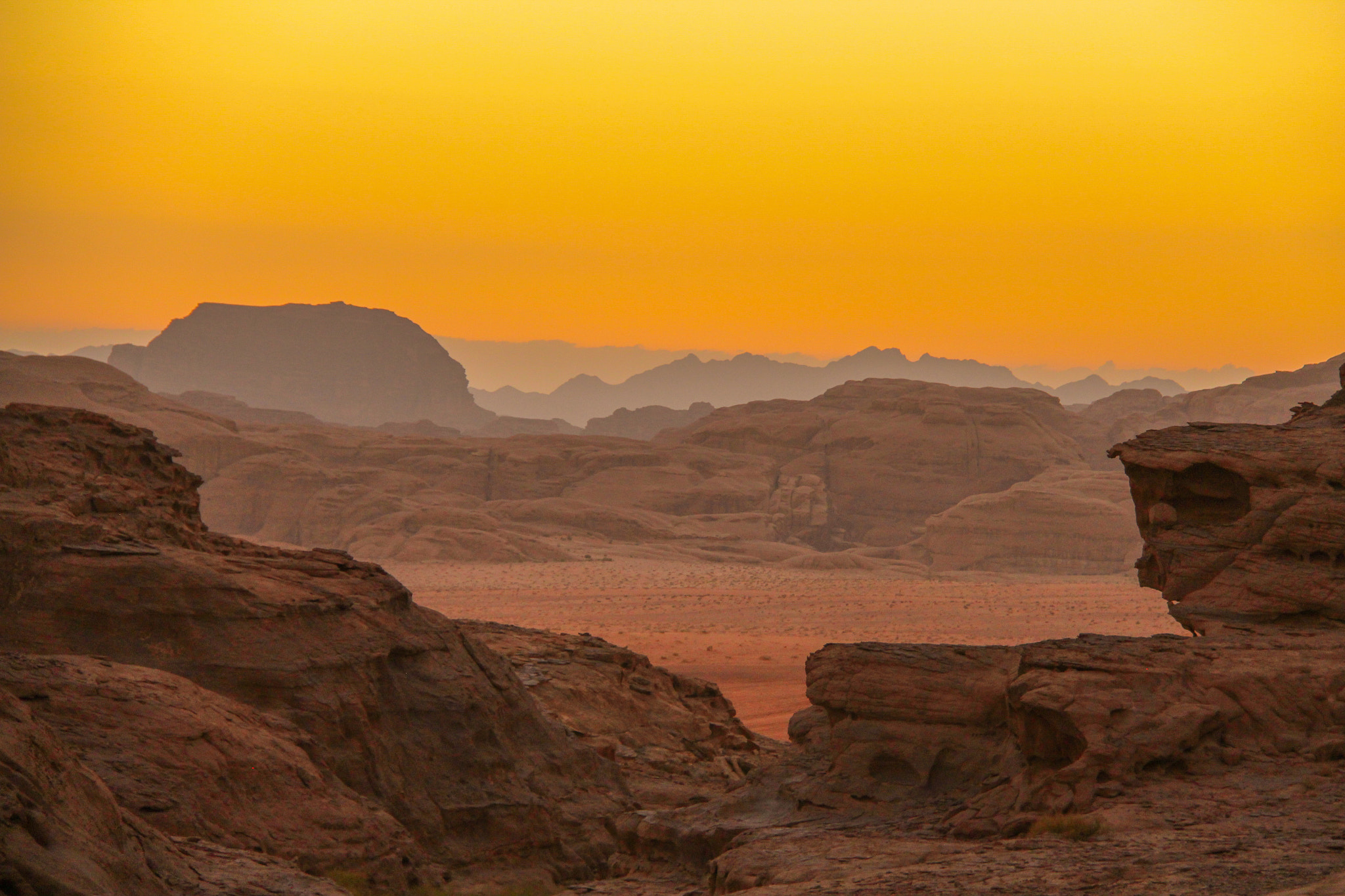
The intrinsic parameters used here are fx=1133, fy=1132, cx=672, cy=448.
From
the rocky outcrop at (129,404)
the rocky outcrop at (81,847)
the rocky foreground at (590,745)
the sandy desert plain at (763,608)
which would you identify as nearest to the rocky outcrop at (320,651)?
the rocky foreground at (590,745)

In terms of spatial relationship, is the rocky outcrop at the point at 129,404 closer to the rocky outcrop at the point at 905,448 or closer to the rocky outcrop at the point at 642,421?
the rocky outcrop at the point at 905,448

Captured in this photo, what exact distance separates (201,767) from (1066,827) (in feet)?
19.3

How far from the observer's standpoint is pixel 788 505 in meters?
65.1

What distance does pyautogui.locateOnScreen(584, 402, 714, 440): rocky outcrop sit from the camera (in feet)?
433

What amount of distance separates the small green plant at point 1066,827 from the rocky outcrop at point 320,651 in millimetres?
5180

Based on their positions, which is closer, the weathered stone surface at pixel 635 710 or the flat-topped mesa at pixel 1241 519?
the flat-topped mesa at pixel 1241 519

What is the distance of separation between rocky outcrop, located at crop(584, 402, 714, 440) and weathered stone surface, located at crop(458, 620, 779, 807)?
111m

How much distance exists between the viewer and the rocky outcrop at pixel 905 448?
66.4 metres

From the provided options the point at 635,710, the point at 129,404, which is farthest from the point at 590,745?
the point at 129,404

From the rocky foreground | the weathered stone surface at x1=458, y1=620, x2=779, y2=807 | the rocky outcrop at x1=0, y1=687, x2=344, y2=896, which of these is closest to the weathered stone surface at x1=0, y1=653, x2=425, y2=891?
the rocky foreground

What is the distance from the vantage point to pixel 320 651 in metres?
10.3

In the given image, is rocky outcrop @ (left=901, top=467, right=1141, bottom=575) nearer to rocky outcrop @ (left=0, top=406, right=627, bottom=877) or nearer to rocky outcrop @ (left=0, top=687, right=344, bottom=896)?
rocky outcrop @ (left=0, top=406, right=627, bottom=877)

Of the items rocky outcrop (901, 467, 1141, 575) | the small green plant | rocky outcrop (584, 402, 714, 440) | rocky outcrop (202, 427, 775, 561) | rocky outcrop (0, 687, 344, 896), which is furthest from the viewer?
rocky outcrop (584, 402, 714, 440)

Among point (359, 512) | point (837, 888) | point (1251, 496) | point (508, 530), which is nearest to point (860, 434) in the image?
point (508, 530)
